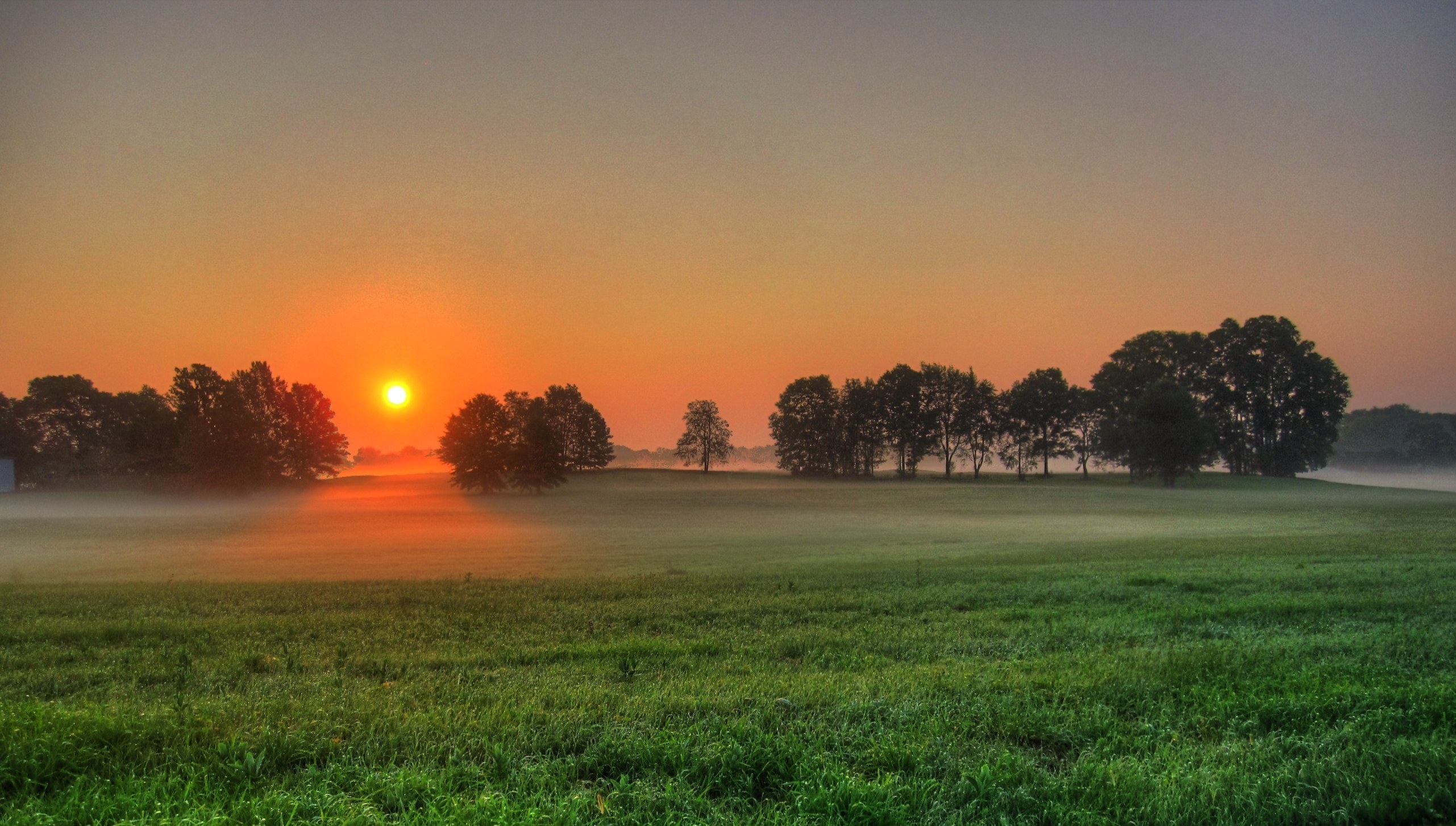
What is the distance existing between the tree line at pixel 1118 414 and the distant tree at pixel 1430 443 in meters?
38.9

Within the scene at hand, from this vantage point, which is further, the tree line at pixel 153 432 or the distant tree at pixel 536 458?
the distant tree at pixel 536 458

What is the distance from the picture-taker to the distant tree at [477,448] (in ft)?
226

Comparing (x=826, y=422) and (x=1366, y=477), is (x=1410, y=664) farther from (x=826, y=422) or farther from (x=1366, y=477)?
(x=1366, y=477)

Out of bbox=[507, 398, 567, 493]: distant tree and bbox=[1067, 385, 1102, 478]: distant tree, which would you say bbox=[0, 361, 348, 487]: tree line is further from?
bbox=[1067, 385, 1102, 478]: distant tree

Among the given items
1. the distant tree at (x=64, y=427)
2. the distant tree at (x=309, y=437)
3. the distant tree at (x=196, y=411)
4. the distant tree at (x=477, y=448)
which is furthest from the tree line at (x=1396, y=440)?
the distant tree at (x=64, y=427)

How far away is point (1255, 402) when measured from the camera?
81.6 m

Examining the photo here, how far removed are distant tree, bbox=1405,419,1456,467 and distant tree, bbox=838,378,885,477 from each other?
253 ft

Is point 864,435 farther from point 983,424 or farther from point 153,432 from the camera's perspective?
point 153,432

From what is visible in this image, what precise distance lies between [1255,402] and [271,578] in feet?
310

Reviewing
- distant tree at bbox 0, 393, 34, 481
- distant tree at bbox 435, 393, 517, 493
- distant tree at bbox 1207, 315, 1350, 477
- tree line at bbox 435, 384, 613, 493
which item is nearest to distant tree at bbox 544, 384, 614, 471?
tree line at bbox 435, 384, 613, 493

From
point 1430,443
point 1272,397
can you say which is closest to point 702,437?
point 1272,397

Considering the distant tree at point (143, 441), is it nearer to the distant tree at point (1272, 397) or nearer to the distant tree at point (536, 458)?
the distant tree at point (536, 458)

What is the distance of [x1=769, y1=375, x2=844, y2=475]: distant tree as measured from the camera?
101m

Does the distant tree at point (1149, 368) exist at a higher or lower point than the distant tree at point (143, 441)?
higher
